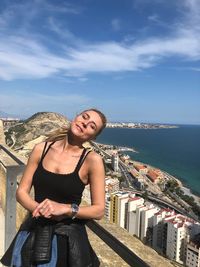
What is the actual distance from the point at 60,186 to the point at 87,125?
0.27 metres

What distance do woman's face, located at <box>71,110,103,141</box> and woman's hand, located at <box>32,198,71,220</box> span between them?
0.29 meters

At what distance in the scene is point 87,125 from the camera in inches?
53.1

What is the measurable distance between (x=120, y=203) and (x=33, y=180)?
3555 centimetres

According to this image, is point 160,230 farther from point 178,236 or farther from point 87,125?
point 87,125

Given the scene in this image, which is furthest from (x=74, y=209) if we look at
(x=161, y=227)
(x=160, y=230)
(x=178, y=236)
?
(x=160, y=230)

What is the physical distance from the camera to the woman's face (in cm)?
134

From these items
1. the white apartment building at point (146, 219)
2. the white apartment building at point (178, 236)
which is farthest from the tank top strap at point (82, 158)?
the white apartment building at point (146, 219)

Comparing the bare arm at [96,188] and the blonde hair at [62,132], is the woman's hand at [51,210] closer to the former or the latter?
the bare arm at [96,188]

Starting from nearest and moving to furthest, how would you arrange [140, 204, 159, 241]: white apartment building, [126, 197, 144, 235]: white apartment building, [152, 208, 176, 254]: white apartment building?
[152, 208, 176, 254]: white apartment building → [140, 204, 159, 241]: white apartment building → [126, 197, 144, 235]: white apartment building

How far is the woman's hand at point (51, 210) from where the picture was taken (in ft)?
3.65

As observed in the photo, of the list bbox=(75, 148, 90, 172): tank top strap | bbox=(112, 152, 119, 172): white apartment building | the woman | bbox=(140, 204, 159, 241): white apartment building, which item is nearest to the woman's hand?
the woman

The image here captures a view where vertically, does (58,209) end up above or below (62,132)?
below

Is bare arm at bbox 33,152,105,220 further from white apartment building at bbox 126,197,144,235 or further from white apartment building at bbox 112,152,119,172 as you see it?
white apartment building at bbox 112,152,119,172

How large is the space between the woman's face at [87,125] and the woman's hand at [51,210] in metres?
0.29
